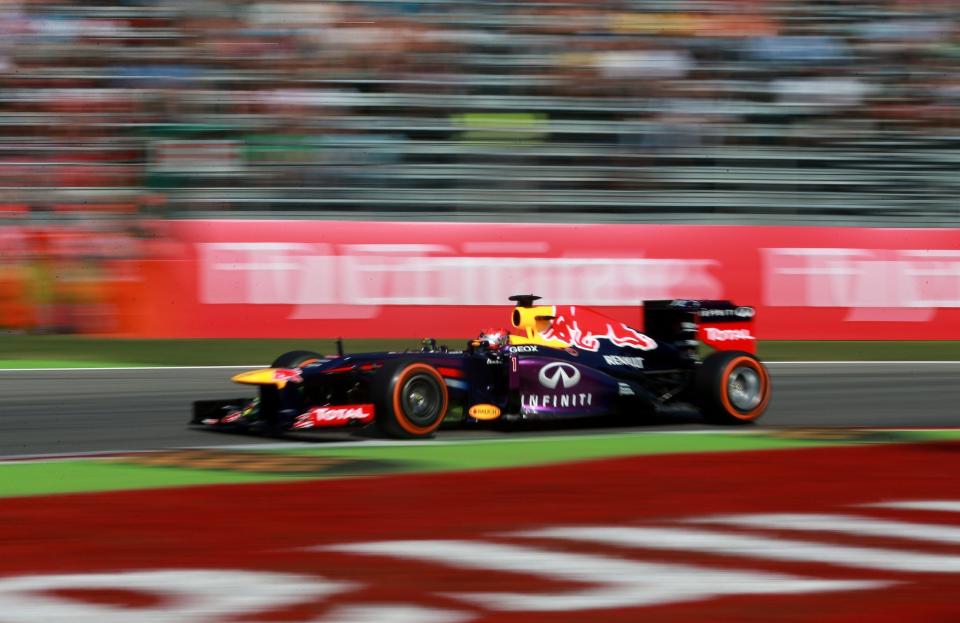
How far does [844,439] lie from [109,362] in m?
6.94

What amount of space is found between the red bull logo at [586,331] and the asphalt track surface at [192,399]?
55 cm

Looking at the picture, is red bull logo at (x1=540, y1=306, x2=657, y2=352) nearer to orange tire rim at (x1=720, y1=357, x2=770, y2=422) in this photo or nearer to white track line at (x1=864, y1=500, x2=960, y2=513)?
orange tire rim at (x1=720, y1=357, x2=770, y2=422)

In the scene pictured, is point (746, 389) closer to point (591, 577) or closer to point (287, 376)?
point (287, 376)

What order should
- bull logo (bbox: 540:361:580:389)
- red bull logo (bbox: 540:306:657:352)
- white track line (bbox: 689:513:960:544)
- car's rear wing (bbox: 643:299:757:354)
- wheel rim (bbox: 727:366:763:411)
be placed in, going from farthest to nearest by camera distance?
car's rear wing (bbox: 643:299:757:354) → wheel rim (bbox: 727:366:763:411) → red bull logo (bbox: 540:306:657:352) → bull logo (bbox: 540:361:580:389) → white track line (bbox: 689:513:960:544)

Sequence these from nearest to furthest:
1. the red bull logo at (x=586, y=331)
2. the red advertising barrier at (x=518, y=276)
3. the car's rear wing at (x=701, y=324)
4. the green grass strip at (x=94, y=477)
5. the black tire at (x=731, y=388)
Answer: the green grass strip at (x=94, y=477), the red bull logo at (x=586, y=331), the black tire at (x=731, y=388), the car's rear wing at (x=701, y=324), the red advertising barrier at (x=518, y=276)

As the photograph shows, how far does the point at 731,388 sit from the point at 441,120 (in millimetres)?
7237

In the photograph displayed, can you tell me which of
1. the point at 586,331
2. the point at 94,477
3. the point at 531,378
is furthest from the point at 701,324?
the point at 94,477

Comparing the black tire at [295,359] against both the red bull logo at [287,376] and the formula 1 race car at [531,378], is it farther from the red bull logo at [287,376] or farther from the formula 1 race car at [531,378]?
the red bull logo at [287,376]

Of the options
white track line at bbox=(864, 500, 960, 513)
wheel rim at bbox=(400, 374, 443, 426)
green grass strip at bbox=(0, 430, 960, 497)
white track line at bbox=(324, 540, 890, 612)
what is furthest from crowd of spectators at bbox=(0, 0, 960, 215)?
white track line at bbox=(324, 540, 890, 612)

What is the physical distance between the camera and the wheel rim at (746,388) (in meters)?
8.67

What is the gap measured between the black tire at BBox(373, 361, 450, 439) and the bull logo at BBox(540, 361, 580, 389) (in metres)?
0.72

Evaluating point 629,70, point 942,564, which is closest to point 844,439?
point 942,564

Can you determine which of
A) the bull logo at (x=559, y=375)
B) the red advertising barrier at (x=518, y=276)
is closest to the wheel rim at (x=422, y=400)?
the bull logo at (x=559, y=375)

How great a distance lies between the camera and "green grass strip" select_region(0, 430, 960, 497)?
6.28m
